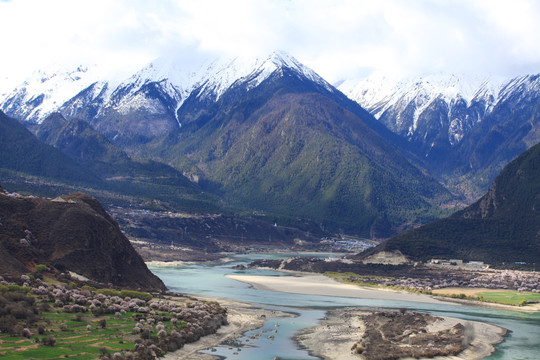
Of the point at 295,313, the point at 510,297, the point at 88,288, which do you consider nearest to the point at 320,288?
the point at 510,297

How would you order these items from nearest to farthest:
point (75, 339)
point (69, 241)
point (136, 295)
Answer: point (75, 339) < point (136, 295) < point (69, 241)

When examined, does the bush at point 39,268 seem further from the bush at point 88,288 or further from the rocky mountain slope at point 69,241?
the bush at point 88,288

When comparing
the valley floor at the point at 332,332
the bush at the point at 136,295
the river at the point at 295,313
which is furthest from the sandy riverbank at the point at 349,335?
the bush at the point at 136,295

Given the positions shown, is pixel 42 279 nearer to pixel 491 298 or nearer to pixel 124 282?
pixel 124 282

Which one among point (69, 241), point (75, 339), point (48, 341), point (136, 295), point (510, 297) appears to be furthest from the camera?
point (510, 297)

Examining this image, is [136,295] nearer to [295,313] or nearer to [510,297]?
[295,313]

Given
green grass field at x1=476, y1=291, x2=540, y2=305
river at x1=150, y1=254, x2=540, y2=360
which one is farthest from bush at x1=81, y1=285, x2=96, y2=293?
green grass field at x1=476, y1=291, x2=540, y2=305

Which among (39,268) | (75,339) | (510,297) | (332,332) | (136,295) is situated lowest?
(332,332)
